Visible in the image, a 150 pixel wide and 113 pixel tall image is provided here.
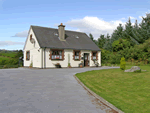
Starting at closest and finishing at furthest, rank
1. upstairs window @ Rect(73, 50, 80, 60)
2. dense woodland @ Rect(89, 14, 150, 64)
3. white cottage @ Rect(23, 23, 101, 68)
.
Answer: white cottage @ Rect(23, 23, 101, 68) → upstairs window @ Rect(73, 50, 80, 60) → dense woodland @ Rect(89, 14, 150, 64)

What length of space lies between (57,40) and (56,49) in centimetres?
231

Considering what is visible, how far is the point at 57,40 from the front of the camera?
82.5ft

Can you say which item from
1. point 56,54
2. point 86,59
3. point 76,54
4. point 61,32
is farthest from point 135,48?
point 56,54

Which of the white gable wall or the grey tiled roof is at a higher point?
the grey tiled roof

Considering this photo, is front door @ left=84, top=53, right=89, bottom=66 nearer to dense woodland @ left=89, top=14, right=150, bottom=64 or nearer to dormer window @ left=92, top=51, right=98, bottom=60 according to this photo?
dormer window @ left=92, top=51, right=98, bottom=60

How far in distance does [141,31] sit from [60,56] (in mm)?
23465

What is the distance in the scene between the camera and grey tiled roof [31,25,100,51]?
23547mm

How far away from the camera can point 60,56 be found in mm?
24109

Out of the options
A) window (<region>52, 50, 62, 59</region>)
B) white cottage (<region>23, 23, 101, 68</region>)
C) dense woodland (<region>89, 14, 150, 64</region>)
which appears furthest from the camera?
dense woodland (<region>89, 14, 150, 64</region>)

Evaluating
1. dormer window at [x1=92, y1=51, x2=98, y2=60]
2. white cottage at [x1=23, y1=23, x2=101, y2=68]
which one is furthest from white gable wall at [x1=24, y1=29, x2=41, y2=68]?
dormer window at [x1=92, y1=51, x2=98, y2=60]

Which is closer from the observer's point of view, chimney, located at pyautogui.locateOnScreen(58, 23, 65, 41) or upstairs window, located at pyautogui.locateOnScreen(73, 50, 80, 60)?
upstairs window, located at pyautogui.locateOnScreen(73, 50, 80, 60)

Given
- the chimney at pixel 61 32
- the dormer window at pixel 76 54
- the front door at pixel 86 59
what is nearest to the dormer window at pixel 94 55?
the front door at pixel 86 59

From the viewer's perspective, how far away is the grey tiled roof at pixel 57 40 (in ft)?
77.3

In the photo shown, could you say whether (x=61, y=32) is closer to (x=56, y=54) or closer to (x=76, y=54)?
(x=56, y=54)
